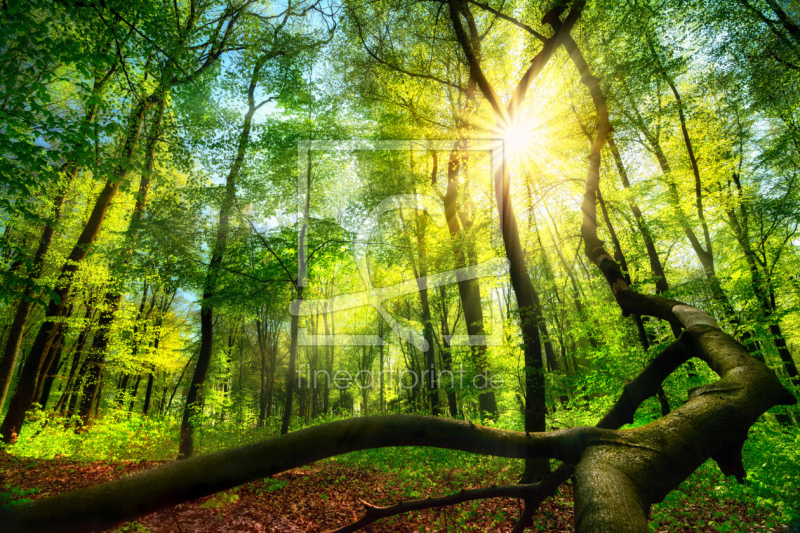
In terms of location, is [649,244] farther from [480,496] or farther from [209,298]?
[209,298]

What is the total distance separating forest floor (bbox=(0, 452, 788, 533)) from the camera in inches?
218

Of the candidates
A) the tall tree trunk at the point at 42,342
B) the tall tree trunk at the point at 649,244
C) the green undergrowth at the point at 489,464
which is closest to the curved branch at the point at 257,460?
the green undergrowth at the point at 489,464

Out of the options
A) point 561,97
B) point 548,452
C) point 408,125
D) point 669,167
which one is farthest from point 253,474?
point 669,167

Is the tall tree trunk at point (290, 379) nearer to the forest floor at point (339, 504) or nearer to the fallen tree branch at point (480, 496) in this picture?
the forest floor at point (339, 504)

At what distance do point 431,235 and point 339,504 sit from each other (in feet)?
35.9

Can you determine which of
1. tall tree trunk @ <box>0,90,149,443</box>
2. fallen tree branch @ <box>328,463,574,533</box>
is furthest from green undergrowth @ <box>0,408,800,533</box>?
fallen tree branch @ <box>328,463,574,533</box>

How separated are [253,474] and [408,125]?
45.9ft

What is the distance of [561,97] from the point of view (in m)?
9.38

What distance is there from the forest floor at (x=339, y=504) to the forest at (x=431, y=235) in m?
0.08

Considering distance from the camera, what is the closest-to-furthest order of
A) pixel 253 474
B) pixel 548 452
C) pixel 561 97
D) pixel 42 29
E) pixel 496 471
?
pixel 253 474 → pixel 548 452 → pixel 42 29 → pixel 496 471 → pixel 561 97

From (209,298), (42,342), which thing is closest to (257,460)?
(209,298)

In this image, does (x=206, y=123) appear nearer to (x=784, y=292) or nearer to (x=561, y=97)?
(x=561, y=97)

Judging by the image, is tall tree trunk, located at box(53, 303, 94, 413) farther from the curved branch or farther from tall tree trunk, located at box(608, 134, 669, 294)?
tall tree trunk, located at box(608, 134, 669, 294)

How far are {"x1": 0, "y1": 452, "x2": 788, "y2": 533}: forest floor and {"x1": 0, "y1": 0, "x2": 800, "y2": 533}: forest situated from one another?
8 centimetres
